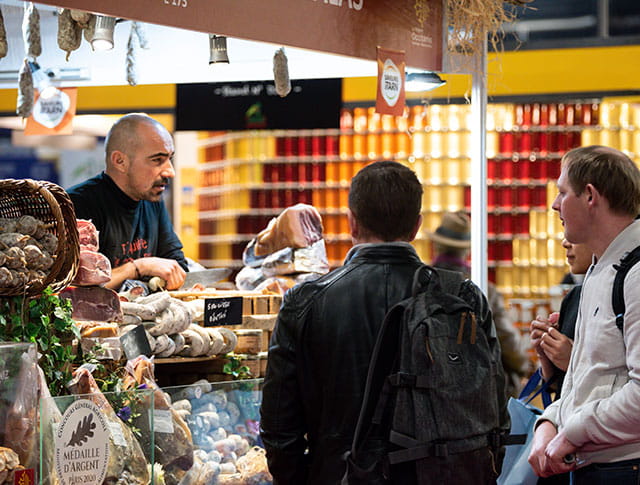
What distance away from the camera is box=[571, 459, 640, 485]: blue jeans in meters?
2.21

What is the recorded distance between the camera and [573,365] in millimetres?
2359

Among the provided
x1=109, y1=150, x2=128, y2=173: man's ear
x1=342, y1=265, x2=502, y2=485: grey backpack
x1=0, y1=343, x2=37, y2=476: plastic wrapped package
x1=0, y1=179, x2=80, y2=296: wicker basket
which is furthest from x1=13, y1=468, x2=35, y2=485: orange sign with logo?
x1=109, y1=150, x2=128, y2=173: man's ear

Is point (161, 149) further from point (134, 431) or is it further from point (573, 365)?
Result: point (573, 365)

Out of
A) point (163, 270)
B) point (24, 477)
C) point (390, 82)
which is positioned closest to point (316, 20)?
point (390, 82)

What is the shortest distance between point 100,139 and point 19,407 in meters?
8.39

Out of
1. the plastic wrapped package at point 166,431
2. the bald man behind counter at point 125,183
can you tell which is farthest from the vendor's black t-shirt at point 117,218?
the plastic wrapped package at point 166,431

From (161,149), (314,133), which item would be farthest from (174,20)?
(314,133)

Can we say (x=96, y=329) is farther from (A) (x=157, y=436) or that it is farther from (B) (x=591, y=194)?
(B) (x=591, y=194)

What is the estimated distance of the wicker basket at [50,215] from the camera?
2.37m

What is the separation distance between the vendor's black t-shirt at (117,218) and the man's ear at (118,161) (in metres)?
0.07

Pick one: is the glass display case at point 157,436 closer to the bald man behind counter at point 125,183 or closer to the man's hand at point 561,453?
the man's hand at point 561,453

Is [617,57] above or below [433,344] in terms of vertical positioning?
above

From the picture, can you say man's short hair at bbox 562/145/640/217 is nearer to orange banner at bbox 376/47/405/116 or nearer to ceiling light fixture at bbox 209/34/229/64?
orange banner at bbox 376/47/405/116

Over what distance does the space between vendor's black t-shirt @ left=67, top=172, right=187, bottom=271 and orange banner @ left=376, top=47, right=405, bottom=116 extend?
1.28m
